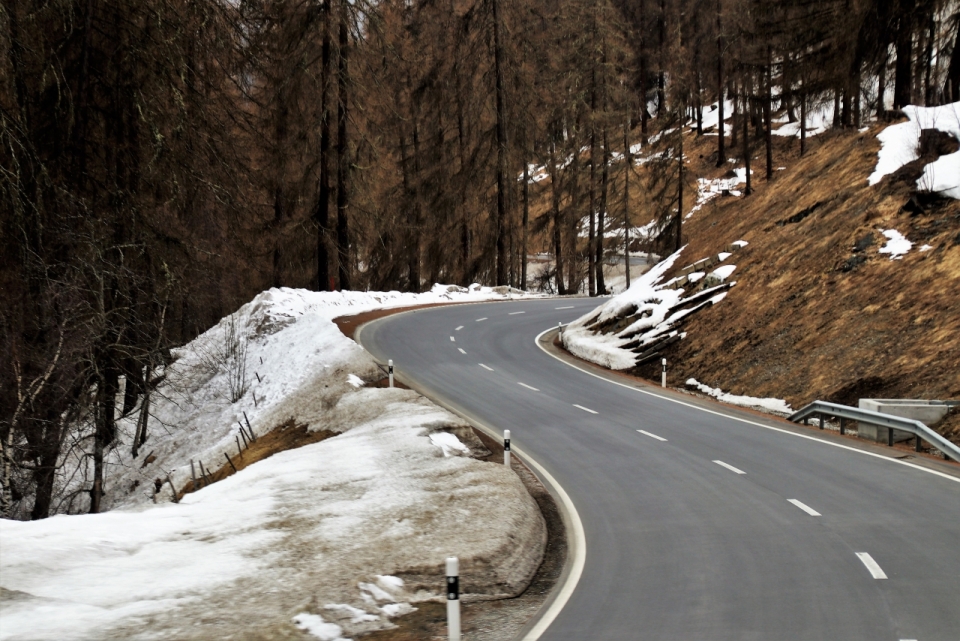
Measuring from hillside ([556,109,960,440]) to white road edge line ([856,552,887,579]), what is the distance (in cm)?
727

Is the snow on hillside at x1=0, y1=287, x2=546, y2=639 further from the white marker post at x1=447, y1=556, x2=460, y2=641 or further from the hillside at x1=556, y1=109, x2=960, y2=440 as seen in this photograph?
the hillside at x1=556, y1=109, x2=960, y2=440

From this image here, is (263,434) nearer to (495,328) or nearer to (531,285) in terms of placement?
(495,328)

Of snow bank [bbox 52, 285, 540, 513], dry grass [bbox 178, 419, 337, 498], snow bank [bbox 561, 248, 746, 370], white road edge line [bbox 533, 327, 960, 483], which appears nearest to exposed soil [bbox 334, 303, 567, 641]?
white road edge line [bbox 533, 327, 960, 483]

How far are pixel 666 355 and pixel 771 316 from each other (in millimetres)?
3405

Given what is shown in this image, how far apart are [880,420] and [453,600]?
1107 cm

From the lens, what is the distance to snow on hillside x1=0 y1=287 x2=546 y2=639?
6910 mm

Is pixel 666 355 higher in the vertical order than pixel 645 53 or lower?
lower

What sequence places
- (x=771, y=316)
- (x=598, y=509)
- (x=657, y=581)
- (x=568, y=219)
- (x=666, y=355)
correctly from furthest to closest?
(x=568, y=219) < (x=666, y=355) < (x=771, y=316) < (x=598, y=509) < (x=657, y=581)

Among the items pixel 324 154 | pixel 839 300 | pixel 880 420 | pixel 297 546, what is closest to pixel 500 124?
pixel 324 154

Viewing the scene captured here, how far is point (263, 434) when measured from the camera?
18.9 metres

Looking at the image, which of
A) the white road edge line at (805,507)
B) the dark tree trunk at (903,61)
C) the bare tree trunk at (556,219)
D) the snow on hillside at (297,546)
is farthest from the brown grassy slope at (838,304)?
the bare tree trunk at (556,219)

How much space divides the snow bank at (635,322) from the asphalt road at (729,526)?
545 cm

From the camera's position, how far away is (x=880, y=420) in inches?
575

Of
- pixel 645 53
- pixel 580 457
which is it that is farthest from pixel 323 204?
pixel 645 53
